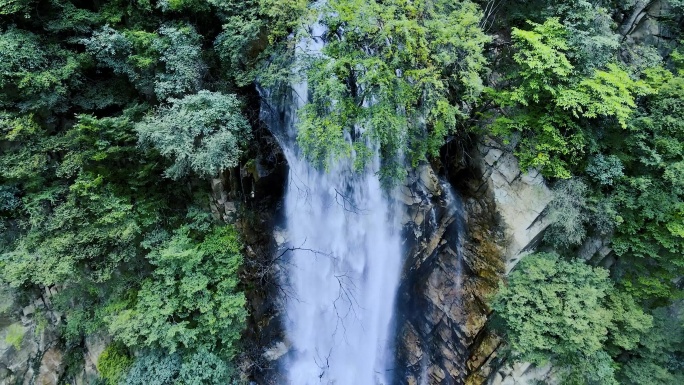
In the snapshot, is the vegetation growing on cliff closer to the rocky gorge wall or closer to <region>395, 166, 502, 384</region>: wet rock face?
the rocky gorge wall

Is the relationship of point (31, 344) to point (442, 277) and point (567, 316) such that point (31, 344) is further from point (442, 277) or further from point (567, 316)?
point (567, 316)

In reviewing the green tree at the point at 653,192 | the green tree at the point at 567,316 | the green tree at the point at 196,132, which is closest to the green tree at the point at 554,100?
the green tree at the point at 653,192

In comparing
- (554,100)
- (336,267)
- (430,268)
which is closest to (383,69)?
(554,100)

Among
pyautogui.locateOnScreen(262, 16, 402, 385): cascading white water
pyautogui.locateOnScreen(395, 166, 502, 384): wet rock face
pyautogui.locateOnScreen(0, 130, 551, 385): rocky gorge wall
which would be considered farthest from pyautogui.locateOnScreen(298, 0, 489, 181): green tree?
pyautogui.locateOnScreen(395, 166, 502, 384): wet rock face

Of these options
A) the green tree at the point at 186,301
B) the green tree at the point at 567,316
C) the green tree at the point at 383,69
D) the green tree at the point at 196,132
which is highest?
the green tree at the point at 383,69

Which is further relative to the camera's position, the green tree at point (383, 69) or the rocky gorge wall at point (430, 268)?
the rocky gorge wall at point (430, 268)

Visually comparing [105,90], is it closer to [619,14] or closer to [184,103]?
[184,103]

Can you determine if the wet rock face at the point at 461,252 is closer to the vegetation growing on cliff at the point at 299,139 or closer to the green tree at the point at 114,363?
the vegetation growing on cliff at the point at 299,139
